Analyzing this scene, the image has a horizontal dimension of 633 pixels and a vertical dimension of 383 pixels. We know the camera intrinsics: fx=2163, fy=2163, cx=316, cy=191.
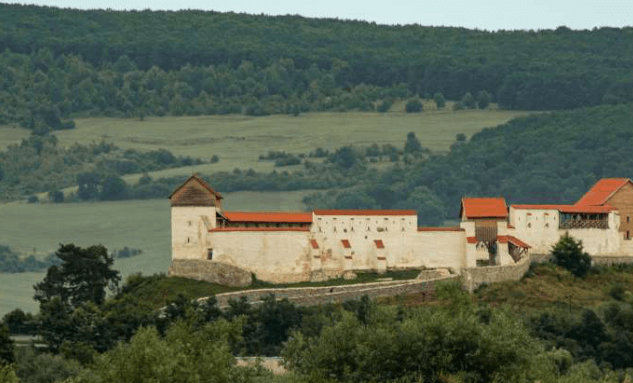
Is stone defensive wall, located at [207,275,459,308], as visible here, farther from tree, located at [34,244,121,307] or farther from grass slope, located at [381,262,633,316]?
tree, located at [34,244,121,307]

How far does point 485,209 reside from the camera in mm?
110500

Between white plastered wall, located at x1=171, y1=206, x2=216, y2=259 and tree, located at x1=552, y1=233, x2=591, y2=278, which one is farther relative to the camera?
tree, located at x1=552, y1=233, x2=591, y2=278

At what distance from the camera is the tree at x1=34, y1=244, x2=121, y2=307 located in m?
109

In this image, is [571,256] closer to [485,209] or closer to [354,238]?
[485,209]

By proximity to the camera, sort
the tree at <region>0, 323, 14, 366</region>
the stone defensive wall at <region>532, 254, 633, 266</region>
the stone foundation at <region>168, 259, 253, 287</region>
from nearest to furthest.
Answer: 1. the tree at <region>0, 323, 14, 366</region>
2. the stone foundation at <region>168, 259, 253, 287</region>
3. the stone defensive wall at <region>532, 254, 633, 266</region>

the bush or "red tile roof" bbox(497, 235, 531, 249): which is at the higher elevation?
"red tile roof" bbox(497, 235, 531, 249)

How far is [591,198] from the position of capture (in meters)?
116

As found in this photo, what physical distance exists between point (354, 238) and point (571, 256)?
36.4 ft

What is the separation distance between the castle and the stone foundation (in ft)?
0.16

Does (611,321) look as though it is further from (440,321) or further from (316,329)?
(440,321)

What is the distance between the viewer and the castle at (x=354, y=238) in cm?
10800

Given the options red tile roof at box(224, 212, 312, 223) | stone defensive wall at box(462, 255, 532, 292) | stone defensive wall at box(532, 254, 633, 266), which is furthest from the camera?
stone defensive wall at box(532, 254, 633, 266)

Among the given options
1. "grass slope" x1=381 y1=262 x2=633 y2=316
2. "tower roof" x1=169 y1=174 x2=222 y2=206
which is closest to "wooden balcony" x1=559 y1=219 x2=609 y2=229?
"grass slope" x1=381 y1=262 x2=633 y2=316

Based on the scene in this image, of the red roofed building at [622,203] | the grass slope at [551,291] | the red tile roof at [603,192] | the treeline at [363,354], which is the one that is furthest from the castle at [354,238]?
the treeline at [363,354]
